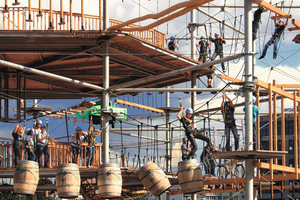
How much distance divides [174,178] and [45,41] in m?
8.92

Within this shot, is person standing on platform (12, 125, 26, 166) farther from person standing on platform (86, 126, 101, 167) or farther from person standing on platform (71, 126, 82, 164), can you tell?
person standing on platform (86, 126, 101, 167)

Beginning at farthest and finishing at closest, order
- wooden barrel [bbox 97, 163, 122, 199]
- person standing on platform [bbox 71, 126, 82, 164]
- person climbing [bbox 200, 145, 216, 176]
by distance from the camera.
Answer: person climbing [bbox 200, 145, 216, 176] < person standing on platform [bbox 71, 126, 82, 164] < wooden barrel [bbox 97, 163, 122, 199]

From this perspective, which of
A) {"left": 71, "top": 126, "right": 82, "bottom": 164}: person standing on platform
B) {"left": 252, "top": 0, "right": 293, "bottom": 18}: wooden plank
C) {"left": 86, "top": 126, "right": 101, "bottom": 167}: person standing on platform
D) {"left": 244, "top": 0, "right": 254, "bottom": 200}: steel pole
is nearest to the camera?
{"left": 244, "top": 0, "right": 254, "bottom": 200}: steel pole

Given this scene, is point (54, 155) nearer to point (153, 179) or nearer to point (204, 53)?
point (153, 179)

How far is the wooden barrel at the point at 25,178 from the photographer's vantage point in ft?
68.4

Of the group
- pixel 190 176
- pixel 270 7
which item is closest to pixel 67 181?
pixel 190 176

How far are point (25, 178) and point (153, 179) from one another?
4.83 meters

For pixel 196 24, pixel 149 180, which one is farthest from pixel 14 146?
pixel 196 24

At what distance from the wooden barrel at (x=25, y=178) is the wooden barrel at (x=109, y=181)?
2561 mm

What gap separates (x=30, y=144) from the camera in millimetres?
23781

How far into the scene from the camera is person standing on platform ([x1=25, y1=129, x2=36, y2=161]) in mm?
23672

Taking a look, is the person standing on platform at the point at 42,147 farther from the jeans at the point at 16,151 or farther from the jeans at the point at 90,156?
the jeans at the point at 90,156

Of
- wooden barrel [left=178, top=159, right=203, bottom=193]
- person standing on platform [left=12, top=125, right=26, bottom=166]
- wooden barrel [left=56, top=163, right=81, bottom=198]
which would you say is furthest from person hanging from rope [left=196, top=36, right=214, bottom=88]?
wooden barrel [left=56, top=163, right=81, bottom=198]

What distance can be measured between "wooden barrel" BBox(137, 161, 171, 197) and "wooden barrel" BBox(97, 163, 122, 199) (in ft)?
3.15
